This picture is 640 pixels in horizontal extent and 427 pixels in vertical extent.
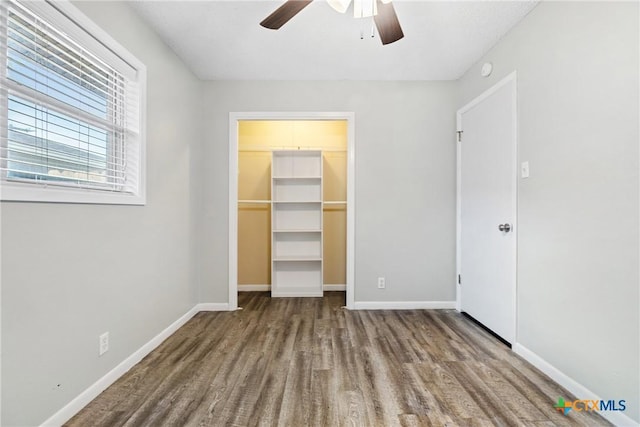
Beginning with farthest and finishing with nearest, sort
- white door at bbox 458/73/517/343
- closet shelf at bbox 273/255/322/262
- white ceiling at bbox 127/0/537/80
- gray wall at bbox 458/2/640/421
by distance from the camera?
1. closet shelf at bbox 273/255/322/262
2. white door at bbox 458/73/517/343
3. white ceiling at bbox 127/0/537/80
4. gray wall at bbox 458/2/640/421

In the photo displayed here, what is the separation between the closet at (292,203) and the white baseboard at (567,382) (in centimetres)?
223

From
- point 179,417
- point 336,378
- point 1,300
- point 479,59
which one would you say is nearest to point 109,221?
point 1,300

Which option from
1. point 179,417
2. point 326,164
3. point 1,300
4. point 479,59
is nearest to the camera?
point 1,300

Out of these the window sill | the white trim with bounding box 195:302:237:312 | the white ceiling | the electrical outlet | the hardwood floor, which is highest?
the white ceiling

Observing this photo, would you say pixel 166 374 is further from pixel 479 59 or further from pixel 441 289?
pixel 479 59

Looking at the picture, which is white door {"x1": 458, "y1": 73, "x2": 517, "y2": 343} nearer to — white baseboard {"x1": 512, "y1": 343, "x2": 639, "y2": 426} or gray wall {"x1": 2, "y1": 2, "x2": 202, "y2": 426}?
white baseboard {"x1": 512, "y1": 343, "x2": 639, "y2": 426}

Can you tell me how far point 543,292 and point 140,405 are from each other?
8.54 ft

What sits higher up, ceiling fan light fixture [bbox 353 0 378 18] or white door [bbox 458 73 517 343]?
ceiling fan light fixture [bbox 353 0 378 18]

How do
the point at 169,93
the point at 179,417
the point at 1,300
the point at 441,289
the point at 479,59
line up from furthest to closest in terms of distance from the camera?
the point at 441,289
the point at 479,59
the point at 169,93
the point at 179,417
the point at 1,300

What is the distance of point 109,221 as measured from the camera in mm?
1773

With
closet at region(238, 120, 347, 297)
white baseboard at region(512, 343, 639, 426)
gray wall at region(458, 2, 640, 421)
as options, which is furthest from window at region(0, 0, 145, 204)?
white baseboard at region(512, 343, 639, 426)

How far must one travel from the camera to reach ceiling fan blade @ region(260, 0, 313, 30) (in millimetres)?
1653

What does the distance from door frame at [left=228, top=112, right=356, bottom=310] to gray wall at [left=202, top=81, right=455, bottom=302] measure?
6 cm

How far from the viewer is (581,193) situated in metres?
1.66
